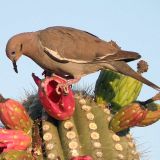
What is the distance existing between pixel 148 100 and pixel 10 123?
3.54 feet

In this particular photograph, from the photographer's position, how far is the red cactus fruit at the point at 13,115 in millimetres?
3508

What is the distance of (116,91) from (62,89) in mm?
750

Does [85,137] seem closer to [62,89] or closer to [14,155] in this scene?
[62,89]

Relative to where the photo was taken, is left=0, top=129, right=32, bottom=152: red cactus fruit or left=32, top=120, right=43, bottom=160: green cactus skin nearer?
left=0, top=129, right=32, bottom=152: red cactus fruit

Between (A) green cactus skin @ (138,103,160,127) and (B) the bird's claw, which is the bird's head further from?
(A) green cactus skin @ (138,103,160,127)

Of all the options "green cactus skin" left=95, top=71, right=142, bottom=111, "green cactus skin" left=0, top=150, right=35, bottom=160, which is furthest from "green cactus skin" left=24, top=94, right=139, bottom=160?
"green cactus skin" left=0, top=150, right=35, bottom=160

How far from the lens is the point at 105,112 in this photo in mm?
3861

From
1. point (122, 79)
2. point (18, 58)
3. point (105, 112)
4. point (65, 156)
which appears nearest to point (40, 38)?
point (18, 58)

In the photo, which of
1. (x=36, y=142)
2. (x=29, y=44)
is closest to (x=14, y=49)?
(x=29, y=44)

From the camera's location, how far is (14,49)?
4.84 m

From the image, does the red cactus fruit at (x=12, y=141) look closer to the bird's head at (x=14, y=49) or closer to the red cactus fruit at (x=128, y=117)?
the red cactus fruit at (x=128, y=117)

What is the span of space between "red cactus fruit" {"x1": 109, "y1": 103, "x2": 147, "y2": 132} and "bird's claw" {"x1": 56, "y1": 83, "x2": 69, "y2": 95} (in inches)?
17.5

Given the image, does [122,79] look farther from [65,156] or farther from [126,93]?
[65,156]

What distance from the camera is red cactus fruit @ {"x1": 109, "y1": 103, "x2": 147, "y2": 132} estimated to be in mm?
3619
